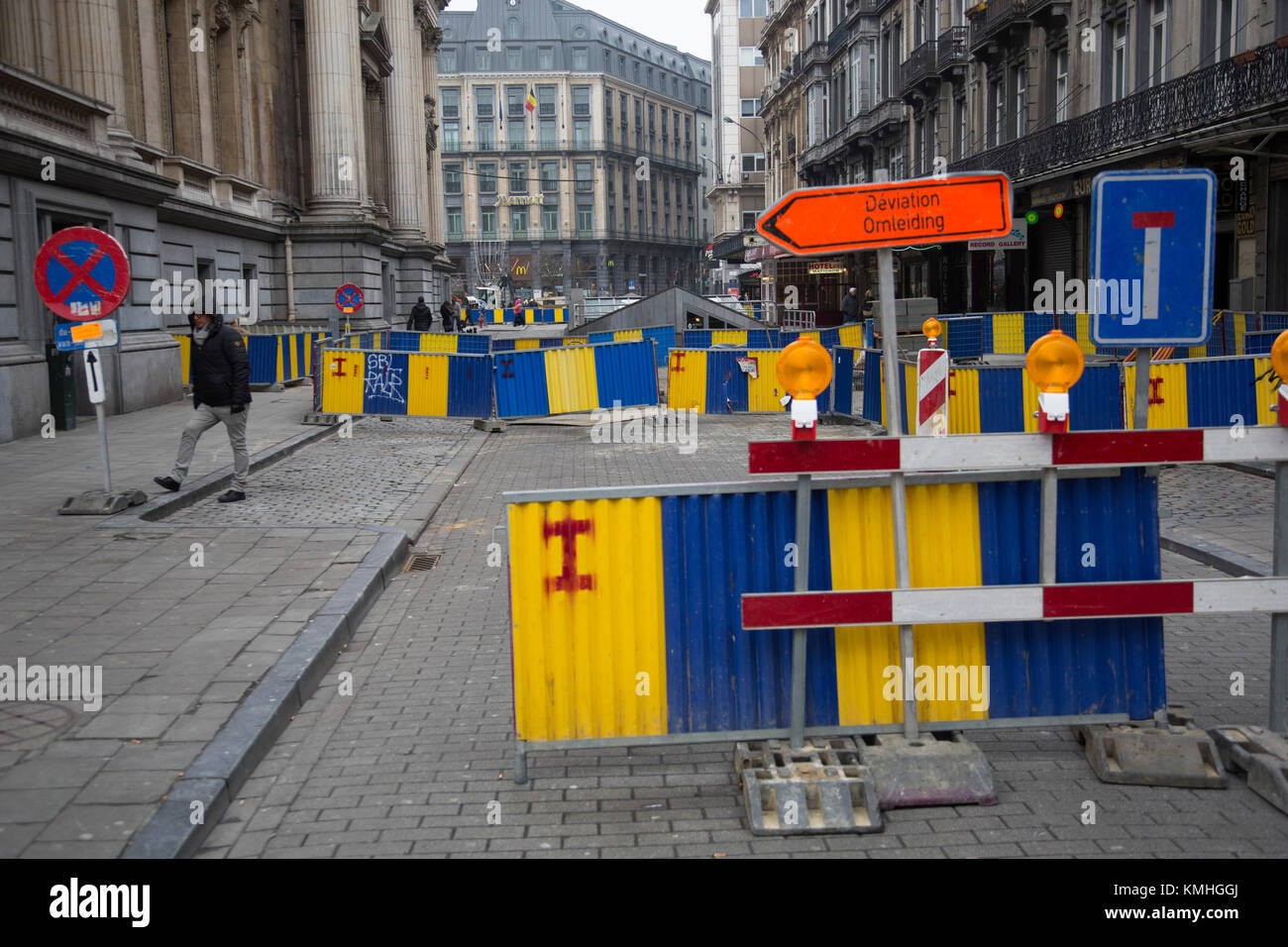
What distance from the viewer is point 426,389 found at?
19.1m

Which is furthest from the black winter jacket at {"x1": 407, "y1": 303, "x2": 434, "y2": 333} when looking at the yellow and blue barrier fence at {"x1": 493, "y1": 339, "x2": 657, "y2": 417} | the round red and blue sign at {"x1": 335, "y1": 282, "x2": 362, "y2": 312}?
the yellow and blue barrier fence at {"x1": 493, "y1": 339, "x2": 657, "y2": 417}

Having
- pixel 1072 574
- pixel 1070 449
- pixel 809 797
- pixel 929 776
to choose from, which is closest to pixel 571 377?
pixel 1072 574

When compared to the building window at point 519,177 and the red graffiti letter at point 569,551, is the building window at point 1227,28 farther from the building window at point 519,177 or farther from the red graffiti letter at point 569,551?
the building window at point 519,177

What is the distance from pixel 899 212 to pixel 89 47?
18.8 meters

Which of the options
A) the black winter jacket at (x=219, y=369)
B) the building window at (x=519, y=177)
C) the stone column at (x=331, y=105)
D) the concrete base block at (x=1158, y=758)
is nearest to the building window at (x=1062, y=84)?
the stone column at (x=331, y=105)

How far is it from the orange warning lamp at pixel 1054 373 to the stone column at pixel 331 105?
3316cm

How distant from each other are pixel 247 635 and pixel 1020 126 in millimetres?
32768

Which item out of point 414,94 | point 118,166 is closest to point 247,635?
point 118,166

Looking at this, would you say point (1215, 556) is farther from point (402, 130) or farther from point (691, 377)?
point (402, 130)

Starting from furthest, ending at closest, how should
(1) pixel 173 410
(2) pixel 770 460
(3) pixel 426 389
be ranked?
(1) pixel 173 410
(3) pixel 426 389
(2) pixel 770 460

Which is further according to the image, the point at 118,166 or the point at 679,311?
the point at 679,311

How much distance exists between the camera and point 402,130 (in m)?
48.8

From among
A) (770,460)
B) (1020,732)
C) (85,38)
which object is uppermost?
(85,38)

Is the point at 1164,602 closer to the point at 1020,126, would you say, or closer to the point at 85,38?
the point at 85,38
